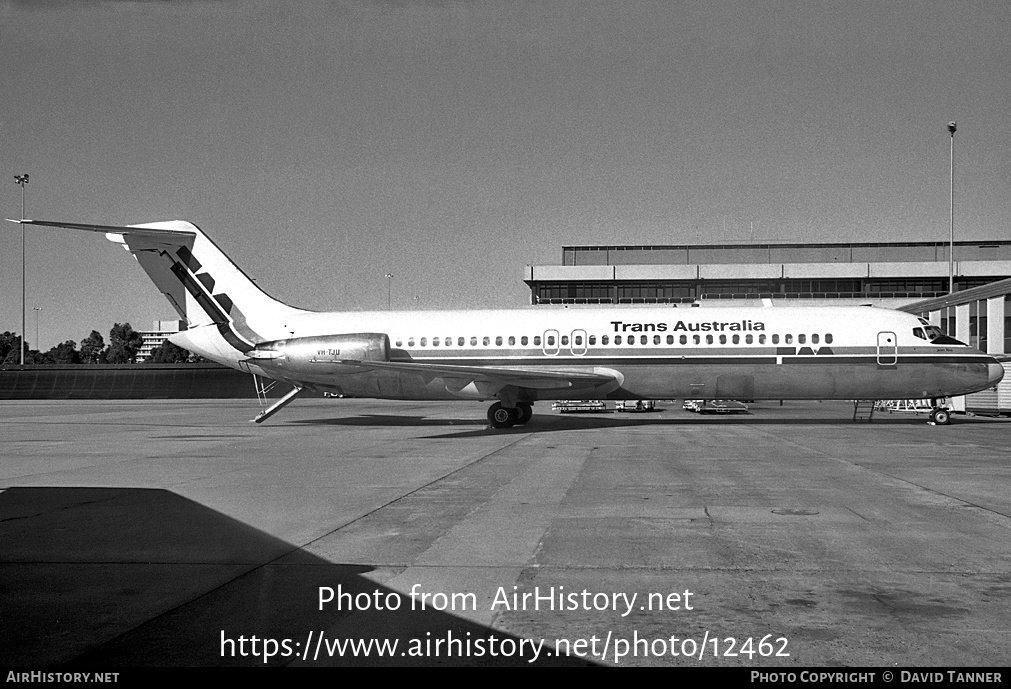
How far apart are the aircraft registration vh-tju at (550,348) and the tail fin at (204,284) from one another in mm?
37

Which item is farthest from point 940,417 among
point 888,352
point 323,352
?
point 323,352

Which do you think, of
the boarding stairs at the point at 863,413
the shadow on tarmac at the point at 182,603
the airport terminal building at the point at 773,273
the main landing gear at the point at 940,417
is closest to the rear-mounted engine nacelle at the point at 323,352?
the boarding stairs at the point at 863,413

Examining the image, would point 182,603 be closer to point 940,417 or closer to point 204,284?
point 204,284

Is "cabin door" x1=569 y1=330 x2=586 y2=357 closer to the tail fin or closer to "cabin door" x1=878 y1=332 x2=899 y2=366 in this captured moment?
"cabin door" x1=878 y1=332 x2=899 y2=366

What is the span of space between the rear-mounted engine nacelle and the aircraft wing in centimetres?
122

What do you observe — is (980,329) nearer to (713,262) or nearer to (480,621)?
(713,262)

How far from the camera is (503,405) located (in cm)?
2633

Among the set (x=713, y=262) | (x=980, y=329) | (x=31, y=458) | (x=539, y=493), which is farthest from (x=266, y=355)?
(x=713, y=262)

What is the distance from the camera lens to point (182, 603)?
6.70 meters

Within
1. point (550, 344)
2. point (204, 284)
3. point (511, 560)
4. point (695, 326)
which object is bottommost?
point (511, 560)

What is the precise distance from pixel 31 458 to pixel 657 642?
16322 mm

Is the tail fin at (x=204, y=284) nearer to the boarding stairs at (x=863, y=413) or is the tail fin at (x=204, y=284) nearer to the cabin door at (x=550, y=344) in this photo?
the cabin door at (x=550, y=344)

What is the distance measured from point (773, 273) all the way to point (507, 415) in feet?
139

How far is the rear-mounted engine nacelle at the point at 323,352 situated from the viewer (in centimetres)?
2666
